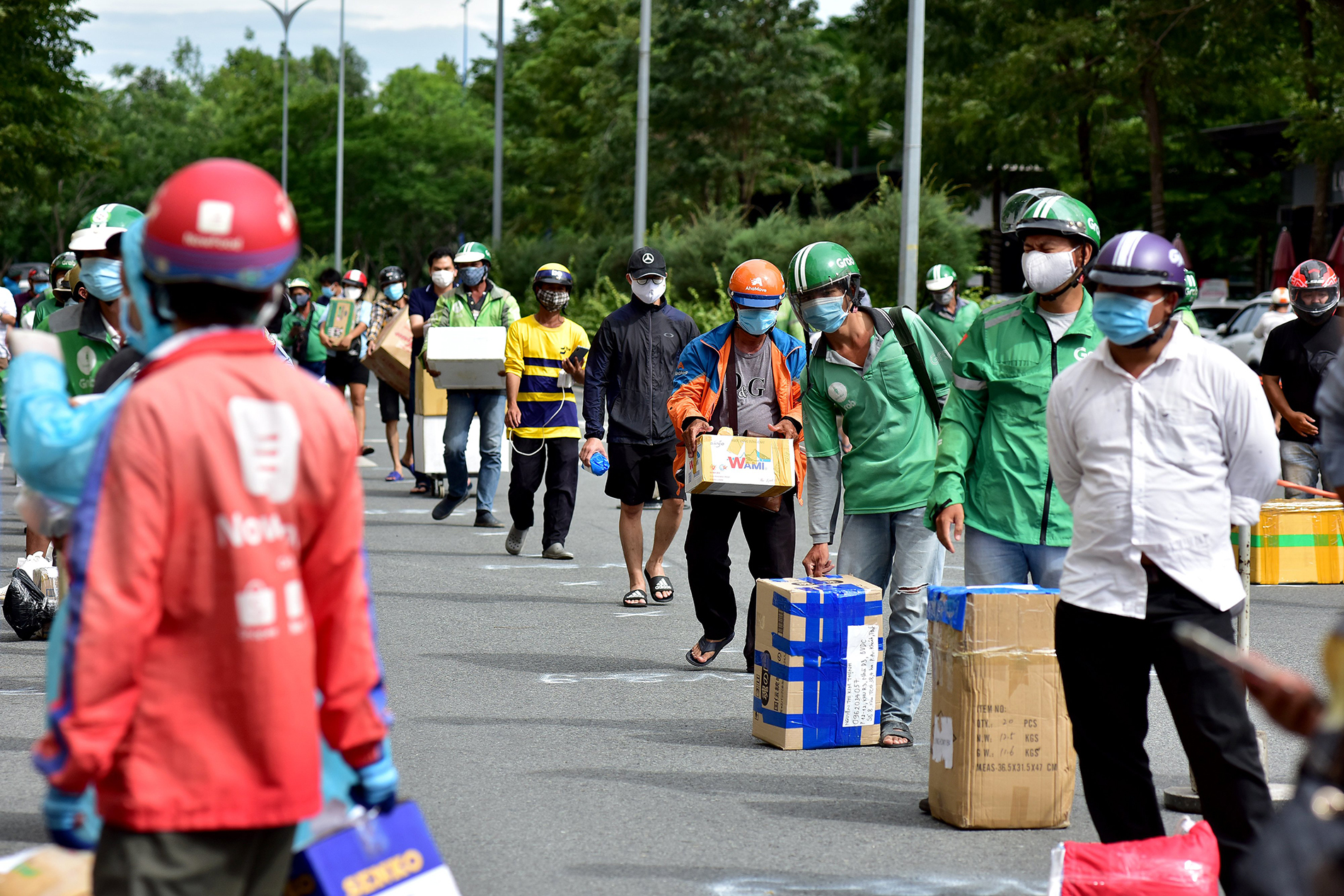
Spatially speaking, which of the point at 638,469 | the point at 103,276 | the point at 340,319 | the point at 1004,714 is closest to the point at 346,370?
the point at 340,319

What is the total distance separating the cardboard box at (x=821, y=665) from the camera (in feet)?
21.1

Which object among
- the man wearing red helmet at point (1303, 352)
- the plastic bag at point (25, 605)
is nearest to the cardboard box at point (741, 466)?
the plastic bag at point (25, 605)

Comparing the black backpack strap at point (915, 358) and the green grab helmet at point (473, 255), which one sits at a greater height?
the green grab helmet at point (473, 255)

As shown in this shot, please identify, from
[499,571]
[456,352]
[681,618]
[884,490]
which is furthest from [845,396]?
[456,352]

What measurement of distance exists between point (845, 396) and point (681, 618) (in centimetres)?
300

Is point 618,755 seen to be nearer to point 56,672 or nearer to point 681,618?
point 681,618

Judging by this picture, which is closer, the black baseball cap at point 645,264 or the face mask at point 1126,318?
the face mask at point 1126,318

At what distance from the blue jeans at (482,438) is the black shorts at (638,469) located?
3.13m

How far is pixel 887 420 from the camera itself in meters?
6.68

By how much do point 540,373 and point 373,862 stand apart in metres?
8.95

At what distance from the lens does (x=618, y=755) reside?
6.46 m

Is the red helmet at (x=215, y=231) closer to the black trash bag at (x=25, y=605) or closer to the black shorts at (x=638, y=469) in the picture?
the black trash bag at (x=25, y=605)

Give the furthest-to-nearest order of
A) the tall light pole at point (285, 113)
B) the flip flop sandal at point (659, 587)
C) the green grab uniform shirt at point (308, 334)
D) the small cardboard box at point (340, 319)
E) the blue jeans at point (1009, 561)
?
the tall light pole at point (285, 113) < the green grab uniform shirt at point (308, 334) < the small cardboard box at point (340, 319) < the flip flop sandal at point (659, 587) < the blue jeans at point (1009, 561)

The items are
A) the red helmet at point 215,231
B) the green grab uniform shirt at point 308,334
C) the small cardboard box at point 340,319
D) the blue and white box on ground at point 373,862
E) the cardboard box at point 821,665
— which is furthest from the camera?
the green grab uniform shirt at point 308,334
